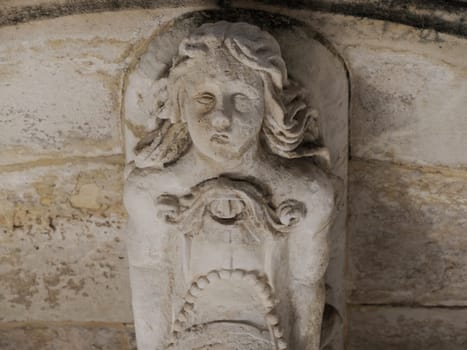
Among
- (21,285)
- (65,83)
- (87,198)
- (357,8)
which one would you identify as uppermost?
(357,8)

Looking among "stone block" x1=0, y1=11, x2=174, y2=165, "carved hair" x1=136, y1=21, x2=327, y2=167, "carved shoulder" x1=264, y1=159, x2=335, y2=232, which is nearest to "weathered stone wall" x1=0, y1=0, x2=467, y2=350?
"stone block" x1=0, y1=11, x2=174, y2=165

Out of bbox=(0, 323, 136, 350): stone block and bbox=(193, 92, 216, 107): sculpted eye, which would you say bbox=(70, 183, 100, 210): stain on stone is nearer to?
bbox=(0, 323, 136, 350): stone block

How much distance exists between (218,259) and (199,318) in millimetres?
154

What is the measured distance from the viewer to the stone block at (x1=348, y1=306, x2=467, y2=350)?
1.85m

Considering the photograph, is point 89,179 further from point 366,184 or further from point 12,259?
point 366,184

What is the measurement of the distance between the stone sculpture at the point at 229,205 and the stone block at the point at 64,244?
1.00 ft

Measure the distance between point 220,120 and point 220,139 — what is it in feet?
0.14

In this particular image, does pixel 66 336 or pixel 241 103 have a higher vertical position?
pixel 241 103

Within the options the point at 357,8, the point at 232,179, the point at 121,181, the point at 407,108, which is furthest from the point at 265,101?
the point at 121,181

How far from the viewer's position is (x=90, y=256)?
1.79 m

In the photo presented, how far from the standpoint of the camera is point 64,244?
178cm

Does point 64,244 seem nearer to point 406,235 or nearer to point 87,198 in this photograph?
point 87,198

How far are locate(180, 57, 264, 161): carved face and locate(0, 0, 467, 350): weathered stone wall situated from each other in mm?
225

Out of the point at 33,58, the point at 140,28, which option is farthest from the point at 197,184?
the point at 33,58
